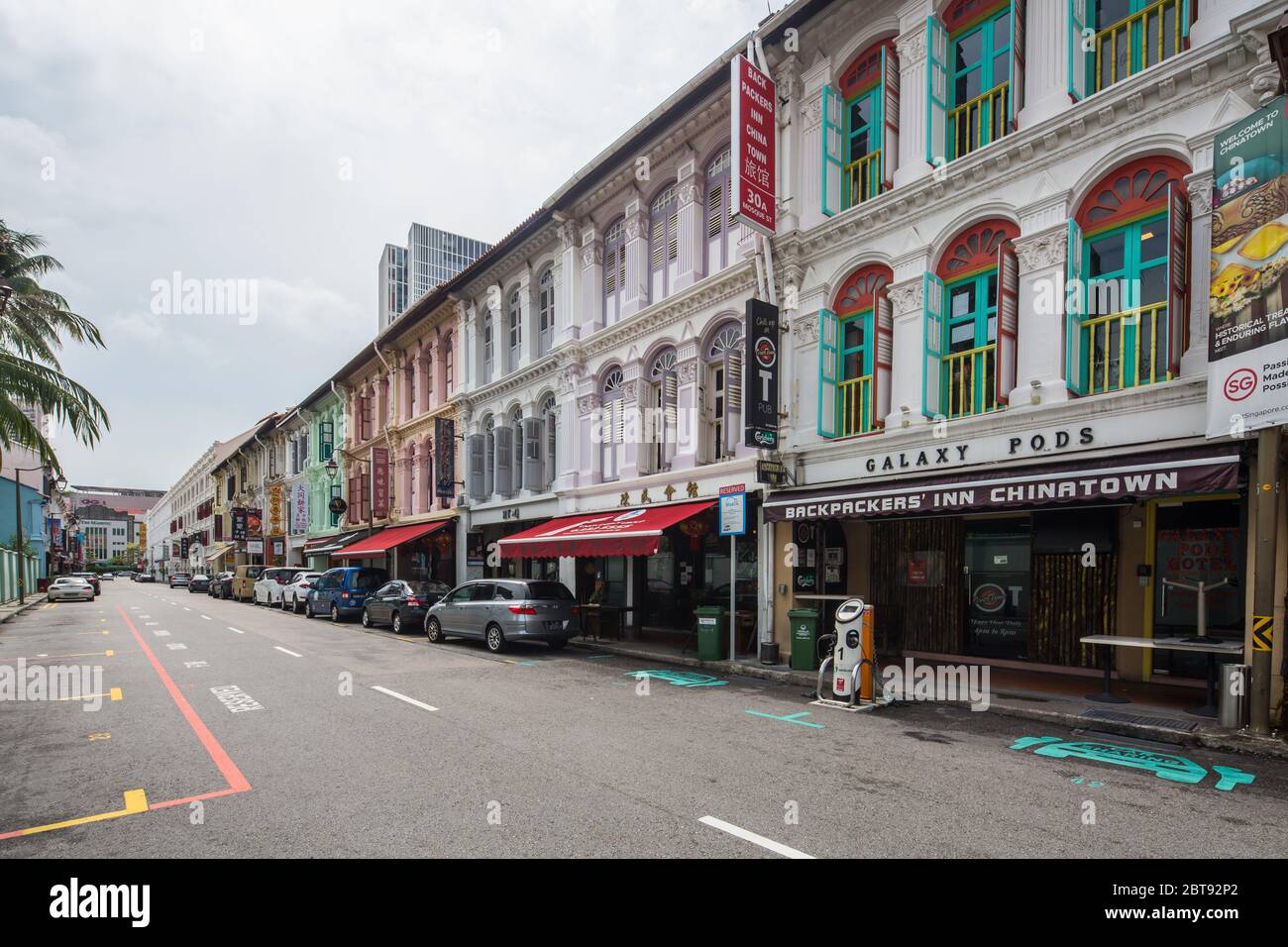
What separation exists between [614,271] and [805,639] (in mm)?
11698

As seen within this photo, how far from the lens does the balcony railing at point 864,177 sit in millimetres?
12953

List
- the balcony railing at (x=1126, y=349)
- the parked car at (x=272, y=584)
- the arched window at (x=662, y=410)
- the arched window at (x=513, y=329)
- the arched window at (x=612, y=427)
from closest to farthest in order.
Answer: the balcony railing at (x=1126, y=349)
the arched window at (x=662, y=410)
the arched window at (x=612, y=427)
the arched window at (x=513, y=329)
the parked car at (x=272, y=584)

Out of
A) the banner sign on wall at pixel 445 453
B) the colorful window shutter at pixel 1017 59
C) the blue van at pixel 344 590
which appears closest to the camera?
the colorful window shutter at pixel 1017 59

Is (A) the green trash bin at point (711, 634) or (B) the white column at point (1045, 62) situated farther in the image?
(A) the green trash bin at point (711, 634)

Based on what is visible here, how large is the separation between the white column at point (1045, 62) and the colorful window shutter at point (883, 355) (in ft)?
10.8

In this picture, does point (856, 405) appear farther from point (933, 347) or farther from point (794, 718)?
point (794, 718)

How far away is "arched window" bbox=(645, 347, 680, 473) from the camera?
1694 centimetres

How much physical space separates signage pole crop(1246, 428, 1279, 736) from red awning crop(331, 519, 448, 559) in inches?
894

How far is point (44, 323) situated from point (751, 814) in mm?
24438

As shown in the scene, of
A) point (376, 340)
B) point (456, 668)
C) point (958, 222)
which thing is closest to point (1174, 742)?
point (958, 222)

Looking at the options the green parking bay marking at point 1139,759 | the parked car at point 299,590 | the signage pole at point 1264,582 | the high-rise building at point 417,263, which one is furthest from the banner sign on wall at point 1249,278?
the high-rise building at point 417,263

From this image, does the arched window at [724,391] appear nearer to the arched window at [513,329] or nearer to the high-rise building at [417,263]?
the arched window at [513,329]

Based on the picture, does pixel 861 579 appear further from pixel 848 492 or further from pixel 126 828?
pixel 126 828
